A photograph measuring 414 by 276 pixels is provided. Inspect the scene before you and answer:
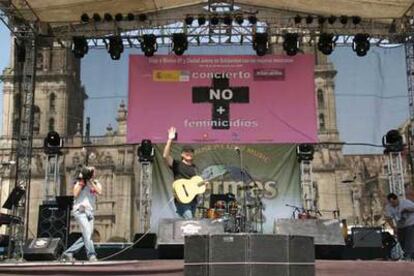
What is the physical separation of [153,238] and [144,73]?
3857mm

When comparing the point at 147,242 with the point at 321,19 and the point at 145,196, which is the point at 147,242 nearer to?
the point at 145,196

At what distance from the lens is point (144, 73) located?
38.4ft

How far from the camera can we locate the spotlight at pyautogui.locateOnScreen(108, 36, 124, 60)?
11.5 metres

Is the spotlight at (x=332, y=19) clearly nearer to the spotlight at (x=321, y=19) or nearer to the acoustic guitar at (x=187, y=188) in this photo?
the spotlight at (x=321, y=19)

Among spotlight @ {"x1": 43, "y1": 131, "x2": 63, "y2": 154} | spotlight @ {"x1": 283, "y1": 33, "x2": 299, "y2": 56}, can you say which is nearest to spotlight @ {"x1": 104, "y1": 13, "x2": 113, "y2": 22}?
spotlight @ {"x1": 43, "y1": 131, "x2": 63, "y2": 154}

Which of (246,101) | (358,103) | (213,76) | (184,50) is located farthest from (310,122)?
(358,103)

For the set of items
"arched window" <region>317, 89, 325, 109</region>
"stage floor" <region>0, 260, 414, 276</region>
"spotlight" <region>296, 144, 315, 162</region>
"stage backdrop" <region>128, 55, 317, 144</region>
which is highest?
"arched window" <region>317, 89, 325, 109</region>

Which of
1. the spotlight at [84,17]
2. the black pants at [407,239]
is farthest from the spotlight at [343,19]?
the spotlight at [84,17]

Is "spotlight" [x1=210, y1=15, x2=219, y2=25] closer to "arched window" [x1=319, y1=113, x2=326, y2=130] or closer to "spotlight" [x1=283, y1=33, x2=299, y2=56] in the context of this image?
"spotlight" [x1=283, y1=33, x2=299, y2=56]

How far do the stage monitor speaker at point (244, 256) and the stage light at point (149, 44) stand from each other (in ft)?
23.5

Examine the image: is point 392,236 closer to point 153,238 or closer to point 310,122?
point 310,122

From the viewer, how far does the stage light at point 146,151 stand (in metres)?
10.8

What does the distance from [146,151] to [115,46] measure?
86.9 inches

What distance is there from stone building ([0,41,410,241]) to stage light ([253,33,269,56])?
612 centimetres
